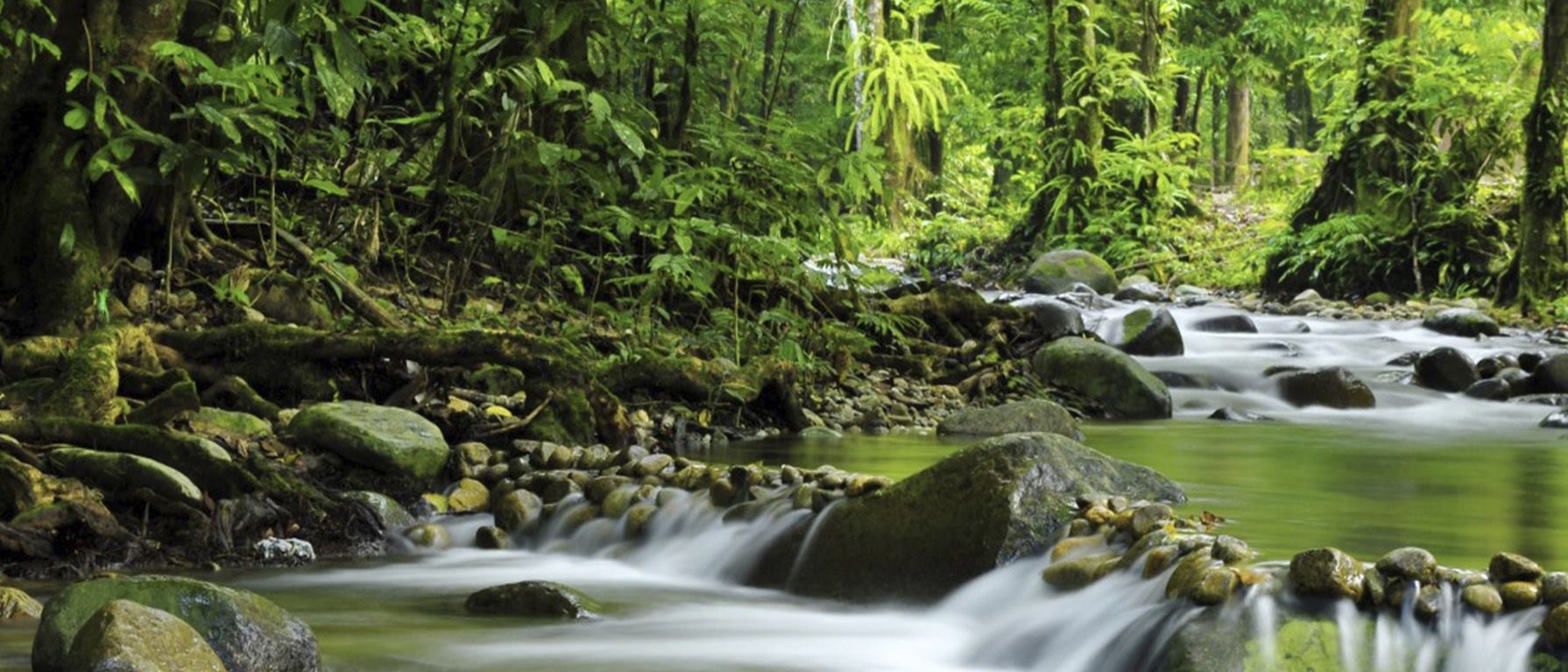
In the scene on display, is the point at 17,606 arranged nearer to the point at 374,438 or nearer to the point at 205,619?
the point at 205,619

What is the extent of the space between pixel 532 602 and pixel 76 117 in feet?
8.82

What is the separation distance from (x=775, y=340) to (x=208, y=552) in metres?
4.04

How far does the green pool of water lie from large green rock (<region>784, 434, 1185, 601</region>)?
57cm

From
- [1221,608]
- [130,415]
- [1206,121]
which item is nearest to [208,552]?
[130,415]

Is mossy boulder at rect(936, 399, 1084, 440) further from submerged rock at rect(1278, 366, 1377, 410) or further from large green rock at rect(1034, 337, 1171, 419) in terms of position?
submerged rock at rect(1278, 366, 1377, 410)

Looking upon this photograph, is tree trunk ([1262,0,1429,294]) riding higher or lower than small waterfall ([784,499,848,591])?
higher

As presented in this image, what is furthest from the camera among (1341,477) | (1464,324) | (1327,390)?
(1464,324)

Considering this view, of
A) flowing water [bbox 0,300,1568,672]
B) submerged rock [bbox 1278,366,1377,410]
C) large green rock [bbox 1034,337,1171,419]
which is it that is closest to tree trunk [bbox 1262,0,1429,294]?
submerged rock [bbox 1278,366,1377,410]

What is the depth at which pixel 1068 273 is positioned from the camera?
56.2 feet

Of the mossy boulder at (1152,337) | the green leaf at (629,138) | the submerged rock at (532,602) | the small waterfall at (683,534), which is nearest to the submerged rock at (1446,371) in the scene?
the mossy boulder at (1152,337)

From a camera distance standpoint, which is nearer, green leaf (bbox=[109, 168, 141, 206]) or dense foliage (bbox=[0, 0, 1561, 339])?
green leaf (bbox=[109, 168, 141, 206])

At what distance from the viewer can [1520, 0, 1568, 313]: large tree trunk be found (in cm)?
1387

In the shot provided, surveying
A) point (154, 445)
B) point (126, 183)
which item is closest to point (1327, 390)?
point (126, 183)

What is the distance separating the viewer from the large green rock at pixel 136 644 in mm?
2762
